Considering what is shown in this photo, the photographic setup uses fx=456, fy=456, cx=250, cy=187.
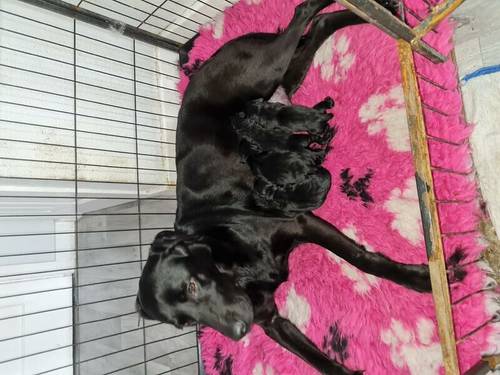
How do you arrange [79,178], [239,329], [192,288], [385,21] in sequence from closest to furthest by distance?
[385,21]
[239,329]
[192,288]
[79,178]

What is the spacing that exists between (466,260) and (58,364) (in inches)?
100

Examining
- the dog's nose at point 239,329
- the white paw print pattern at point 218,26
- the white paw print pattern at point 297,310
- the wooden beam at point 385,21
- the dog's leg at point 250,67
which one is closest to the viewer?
the wooden beam at point 385,21

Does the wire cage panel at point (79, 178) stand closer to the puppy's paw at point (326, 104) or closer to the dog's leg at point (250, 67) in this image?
the dog's leg at point (250, 67)

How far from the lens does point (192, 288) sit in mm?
1546

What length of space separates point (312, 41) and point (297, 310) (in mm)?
1196

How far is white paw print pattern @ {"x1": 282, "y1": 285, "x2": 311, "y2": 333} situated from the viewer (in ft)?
6.72

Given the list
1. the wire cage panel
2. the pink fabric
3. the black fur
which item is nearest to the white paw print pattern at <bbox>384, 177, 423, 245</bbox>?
the pink fabric

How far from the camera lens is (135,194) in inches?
109

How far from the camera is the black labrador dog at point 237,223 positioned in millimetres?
1562

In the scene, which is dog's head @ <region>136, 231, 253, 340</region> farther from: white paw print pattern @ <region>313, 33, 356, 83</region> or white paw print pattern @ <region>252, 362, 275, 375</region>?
white paw print pattern @ <region>313, 33, 356, 83</region>

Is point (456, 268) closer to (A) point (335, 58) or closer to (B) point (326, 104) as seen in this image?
(B) point (326, 104)

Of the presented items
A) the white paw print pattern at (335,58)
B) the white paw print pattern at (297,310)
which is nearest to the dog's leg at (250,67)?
the white paw print pattern at (335,58)

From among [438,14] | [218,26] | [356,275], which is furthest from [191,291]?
[218,26]

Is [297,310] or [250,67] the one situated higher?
[250,67]
